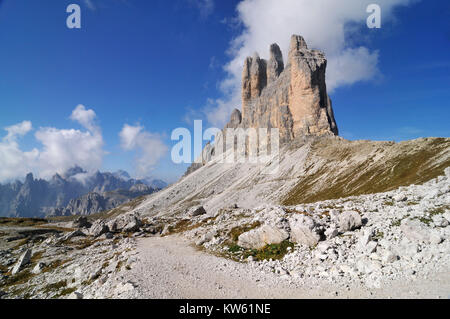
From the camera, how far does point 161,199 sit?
501 ft

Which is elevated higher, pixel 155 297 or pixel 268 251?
pixel 268 251

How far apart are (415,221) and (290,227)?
9.35 metres

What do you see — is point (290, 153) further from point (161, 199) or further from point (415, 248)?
point (415, 248)

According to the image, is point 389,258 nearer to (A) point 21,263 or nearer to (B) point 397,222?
(B) point 397,222

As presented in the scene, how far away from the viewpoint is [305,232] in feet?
62.7

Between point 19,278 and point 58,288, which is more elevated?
point 58,288

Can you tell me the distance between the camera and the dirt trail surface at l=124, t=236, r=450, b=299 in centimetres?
1152

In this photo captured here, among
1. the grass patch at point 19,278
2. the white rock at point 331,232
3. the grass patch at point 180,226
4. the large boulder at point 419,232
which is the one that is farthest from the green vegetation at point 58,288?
the large boulder at point 419,232

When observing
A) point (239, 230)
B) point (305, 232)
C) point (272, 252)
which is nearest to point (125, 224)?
point (239, 230)

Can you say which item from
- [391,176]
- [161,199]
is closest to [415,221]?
[391,176]

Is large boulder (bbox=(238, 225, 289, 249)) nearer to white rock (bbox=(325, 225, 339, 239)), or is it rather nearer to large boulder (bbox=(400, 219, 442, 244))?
white rock (bbox=(325, 225, 339, 239))

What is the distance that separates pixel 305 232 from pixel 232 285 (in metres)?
8.23

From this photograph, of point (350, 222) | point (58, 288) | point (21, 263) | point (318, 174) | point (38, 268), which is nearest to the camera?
point (58, 288)

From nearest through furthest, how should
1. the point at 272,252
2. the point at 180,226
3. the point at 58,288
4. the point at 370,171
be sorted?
the point at 58,288 → the point at 272,252 → the point at 180,226 → the point at 370,171
